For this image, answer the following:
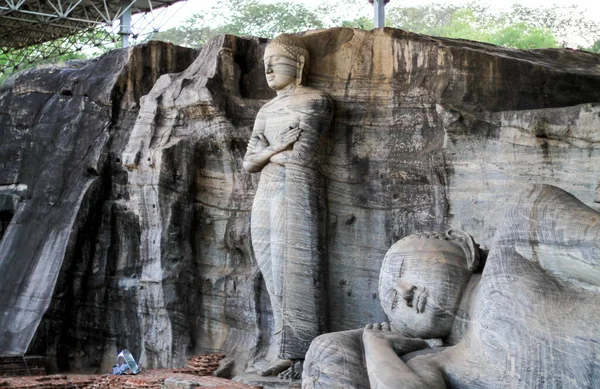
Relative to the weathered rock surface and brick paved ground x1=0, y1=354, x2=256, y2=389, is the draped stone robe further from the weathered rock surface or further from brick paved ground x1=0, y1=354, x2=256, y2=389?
the weathered rock surface

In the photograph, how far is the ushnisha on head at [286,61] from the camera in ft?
30.0

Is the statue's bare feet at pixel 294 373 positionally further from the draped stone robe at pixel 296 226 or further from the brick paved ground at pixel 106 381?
the brick paved ground at pixel 106 381

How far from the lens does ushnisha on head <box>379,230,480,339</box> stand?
5.86 m

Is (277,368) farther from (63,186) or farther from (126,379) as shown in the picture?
(63,186)

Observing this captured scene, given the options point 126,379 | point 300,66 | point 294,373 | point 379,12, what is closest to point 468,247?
point 294,373

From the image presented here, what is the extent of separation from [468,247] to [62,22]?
14.3 metres

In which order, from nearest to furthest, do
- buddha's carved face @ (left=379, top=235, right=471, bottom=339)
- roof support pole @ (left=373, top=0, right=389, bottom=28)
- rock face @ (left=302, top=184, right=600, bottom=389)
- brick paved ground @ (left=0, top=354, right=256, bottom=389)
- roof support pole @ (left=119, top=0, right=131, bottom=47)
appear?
rock face @ (left=302, top=184, right=600, bottom=389) < buddha's carved face @ (left=379, top=235, right=471, bottom=339) < brick paved ground @ (left=0, top=354, right=256, bottom=389) < roof support pole @ (left=373, top=0, right=389, bottom=28) < roof support pole @ (left=119, top=0, right=131, bottom=47)

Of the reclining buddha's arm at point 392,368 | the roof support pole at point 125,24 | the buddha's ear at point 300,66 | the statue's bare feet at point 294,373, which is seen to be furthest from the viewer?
the roof support pole at point 125,24

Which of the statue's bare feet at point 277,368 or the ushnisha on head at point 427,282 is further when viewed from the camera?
the statue's bare feet at point 277,368

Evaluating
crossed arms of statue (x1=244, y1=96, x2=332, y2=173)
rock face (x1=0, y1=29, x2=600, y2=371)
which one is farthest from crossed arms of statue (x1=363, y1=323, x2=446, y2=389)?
crossed arms of statue (x1=244, y1=96, x2=332, y2=173)

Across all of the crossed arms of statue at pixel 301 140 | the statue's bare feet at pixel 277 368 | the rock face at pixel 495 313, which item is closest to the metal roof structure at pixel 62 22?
the crossed arms of statue at pixel 301 140

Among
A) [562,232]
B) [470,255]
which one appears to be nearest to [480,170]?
[470,255]

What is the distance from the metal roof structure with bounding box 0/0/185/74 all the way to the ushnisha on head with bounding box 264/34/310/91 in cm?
910

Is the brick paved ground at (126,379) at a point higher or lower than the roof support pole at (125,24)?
lower
